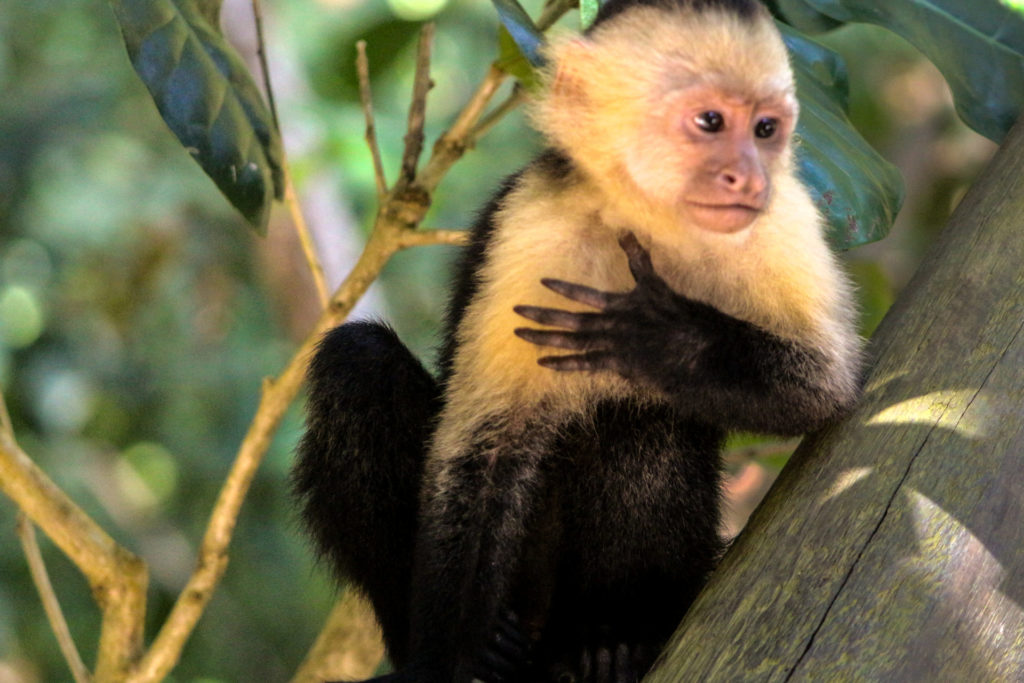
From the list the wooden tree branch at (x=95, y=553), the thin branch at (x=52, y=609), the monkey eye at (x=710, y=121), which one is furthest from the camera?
the thin branch at (x=52, y=609)

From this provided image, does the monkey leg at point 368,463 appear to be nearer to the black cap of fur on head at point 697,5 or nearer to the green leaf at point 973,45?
the black cap of fur on head at point 697,5

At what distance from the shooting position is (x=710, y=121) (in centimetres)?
219

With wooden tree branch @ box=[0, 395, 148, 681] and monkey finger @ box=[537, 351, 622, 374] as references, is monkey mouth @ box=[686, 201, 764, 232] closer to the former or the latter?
monkey finger @ box=[537, 351, 622, 374]

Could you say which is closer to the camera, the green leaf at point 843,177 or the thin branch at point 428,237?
the green leaf at point 843,177

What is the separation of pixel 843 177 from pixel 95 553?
1823 mm

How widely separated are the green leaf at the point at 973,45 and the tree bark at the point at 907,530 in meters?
0.48

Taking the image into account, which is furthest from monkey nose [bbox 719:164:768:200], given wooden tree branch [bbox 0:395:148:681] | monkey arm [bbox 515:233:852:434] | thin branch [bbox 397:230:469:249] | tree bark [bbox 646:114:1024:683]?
wooden tree branch [bbox 0:395:148:681]

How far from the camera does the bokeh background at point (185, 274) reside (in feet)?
15.6

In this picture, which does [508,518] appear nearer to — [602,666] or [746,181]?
[602,666]

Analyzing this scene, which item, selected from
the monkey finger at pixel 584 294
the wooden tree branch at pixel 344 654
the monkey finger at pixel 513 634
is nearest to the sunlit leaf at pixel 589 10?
the monkey finger at pixel 584 294

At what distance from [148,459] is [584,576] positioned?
12.9 ft

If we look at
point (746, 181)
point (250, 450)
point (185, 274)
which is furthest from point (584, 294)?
point (185, 274)

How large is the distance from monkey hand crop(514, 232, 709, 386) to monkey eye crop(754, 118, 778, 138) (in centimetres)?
37

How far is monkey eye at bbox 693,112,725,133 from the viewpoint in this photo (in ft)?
7.18
